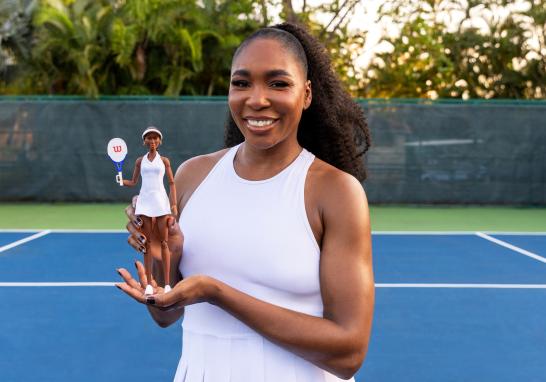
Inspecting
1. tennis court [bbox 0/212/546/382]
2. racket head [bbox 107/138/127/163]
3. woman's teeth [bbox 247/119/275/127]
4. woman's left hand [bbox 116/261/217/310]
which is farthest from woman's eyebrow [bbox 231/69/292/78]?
tennis court [bbox 0/212/546/382]

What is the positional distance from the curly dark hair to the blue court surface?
9.28 feet

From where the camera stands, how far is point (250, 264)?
5.80ft

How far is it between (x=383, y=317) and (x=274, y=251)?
14.7ft

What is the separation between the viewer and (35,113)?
13500mm

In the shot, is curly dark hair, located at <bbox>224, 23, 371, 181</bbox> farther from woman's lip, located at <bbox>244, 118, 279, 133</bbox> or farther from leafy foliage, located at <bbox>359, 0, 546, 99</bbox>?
leafy foliage, located at <bbox>359, 0, 546, 99</bbox>

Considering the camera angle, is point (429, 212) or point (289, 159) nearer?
point (289, 159)

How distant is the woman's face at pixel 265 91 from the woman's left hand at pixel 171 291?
0.38 metres

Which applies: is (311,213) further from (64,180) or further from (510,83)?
(510,83)

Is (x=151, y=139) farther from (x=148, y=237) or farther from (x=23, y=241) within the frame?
(x=23, y=241)

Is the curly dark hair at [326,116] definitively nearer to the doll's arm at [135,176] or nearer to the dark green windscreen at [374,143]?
the doll's arm at [135,176]

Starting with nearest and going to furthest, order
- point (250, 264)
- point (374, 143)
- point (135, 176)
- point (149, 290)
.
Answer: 1. point (149, 290)
2. point (250, 264)
3. point (135, 176)
4. point (374, 143)

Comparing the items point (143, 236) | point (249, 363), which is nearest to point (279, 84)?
point (143, 236)

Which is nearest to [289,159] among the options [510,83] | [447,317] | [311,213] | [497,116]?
[311,213]

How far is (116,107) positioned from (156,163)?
11951 millimetres
